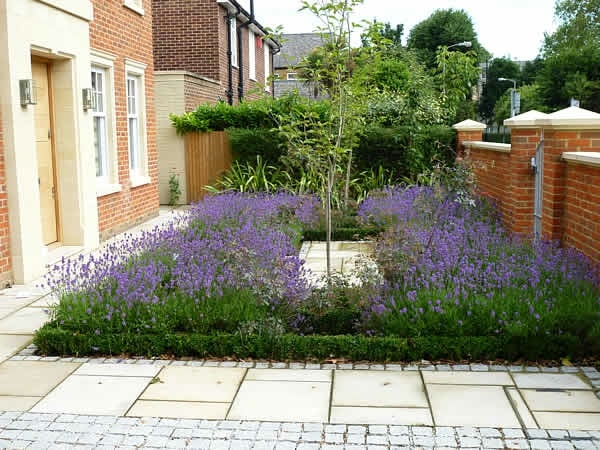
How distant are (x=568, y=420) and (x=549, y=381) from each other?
24.8 inches

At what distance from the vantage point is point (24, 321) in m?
6.28

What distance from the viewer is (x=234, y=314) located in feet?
17.8

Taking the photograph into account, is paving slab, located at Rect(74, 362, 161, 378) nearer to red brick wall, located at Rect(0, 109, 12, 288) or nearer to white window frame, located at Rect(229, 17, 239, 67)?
red brick wall, located at Rect(0, 109, 12, 288)

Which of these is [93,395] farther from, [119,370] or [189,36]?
[189,36]

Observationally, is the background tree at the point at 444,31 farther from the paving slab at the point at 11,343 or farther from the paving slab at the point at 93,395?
the paving slab at the point at 93,395

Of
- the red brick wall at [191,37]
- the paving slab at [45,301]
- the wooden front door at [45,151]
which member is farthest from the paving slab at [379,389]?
the red brick wall at [191,37]

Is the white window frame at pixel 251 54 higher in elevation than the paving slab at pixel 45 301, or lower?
higher

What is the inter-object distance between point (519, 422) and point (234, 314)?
2.32 meters

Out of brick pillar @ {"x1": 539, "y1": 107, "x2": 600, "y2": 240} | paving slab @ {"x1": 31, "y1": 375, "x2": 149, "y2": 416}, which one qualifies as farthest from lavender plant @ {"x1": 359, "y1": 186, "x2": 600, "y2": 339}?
paving slab @ {"x1": 31, "y1": 375, "x2": 149, "y2": 416}

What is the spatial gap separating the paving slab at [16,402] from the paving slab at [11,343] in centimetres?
84

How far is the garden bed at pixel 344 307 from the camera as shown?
508 cm

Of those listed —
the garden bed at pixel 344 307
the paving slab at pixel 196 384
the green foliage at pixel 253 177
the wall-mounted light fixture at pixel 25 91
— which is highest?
the wall-mounted light fixture at pixel 25 91

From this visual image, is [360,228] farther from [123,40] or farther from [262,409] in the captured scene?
[262,409]

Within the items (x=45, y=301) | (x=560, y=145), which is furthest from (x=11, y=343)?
(x=560, y=145)
